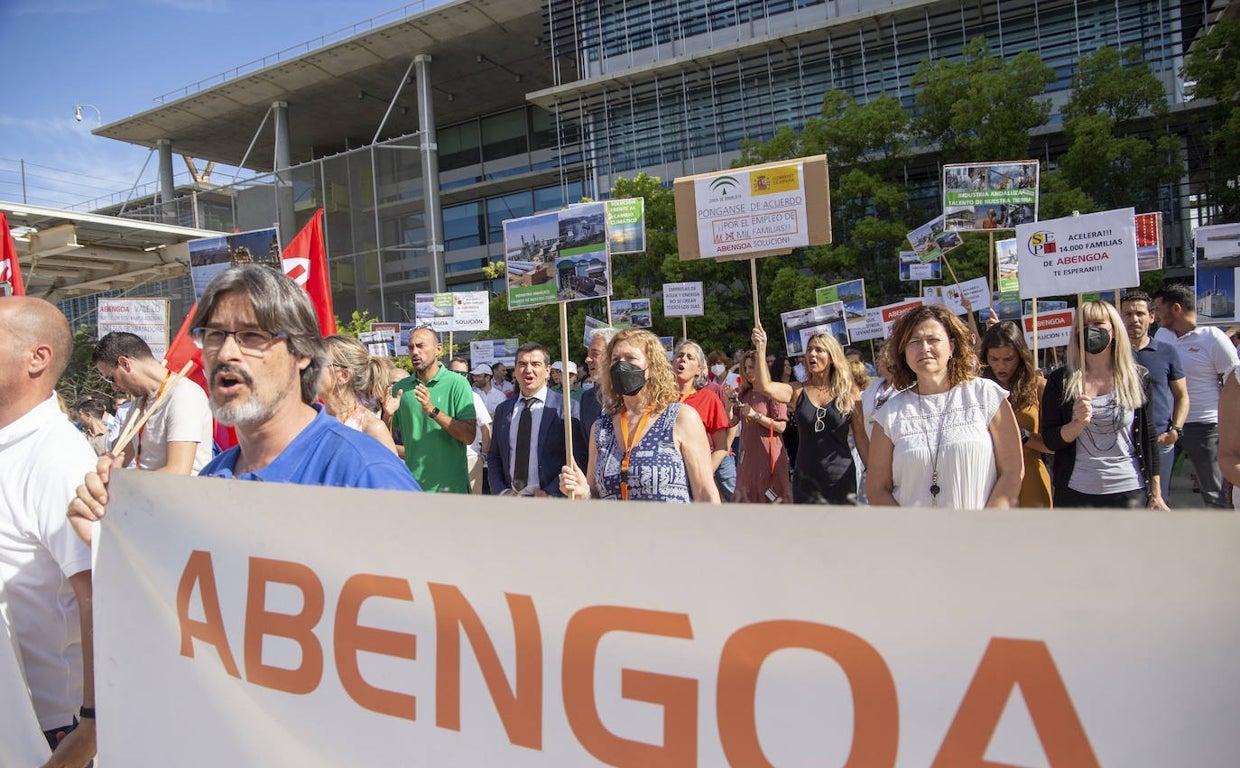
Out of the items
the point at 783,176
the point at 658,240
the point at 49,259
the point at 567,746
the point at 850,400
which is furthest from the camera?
the point at 658,240

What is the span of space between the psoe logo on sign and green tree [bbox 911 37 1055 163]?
64.0ft

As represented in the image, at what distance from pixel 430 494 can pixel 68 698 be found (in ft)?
4.27

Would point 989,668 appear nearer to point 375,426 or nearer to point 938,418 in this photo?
point 938,418

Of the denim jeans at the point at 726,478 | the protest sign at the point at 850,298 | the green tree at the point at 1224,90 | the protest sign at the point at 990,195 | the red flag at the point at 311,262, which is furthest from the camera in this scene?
the green tree at the point at 1224,90

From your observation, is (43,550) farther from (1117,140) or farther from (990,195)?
(1117,140)

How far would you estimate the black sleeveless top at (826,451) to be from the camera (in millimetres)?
5137

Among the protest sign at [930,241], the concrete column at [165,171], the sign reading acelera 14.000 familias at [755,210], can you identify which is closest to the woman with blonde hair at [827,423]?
the sign reading acelera 14.000 familias at [755,210]

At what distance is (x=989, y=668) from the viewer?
3.68 ft

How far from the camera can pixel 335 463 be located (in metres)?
1.88

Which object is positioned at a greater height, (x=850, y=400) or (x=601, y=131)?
(x=601, y=131)

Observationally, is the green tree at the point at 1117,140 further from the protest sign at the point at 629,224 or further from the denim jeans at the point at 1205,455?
the denim jeans at the point at 1205,455

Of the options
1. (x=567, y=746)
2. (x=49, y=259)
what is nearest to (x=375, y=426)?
(x=567, y=746)

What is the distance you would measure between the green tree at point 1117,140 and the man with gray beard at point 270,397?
2325 centimetres

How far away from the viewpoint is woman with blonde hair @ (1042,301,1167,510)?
4.02 m
